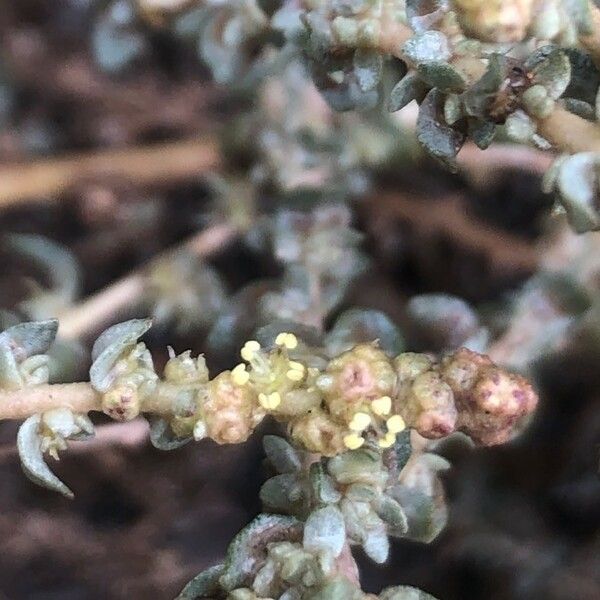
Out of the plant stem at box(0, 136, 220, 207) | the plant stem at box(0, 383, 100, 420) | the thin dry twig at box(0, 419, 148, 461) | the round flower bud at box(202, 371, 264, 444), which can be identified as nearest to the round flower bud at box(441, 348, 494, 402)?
the round flower bud at box(202, 371, 264, 444)

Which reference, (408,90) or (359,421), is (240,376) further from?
(408,90)

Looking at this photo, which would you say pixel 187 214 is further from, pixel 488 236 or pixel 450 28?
pixel 450 28

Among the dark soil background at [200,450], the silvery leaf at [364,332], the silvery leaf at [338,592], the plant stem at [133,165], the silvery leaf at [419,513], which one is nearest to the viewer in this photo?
the silvery leaf at [338,592]

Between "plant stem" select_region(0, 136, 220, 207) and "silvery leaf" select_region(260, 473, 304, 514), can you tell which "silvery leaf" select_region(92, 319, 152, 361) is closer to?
"silvery leaf" select_region(260, 473, 304, 514)

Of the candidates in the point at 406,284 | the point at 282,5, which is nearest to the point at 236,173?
the point at 406,284

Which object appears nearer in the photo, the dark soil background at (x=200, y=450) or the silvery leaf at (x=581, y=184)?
the silvery leaf at (x=581, y=184)

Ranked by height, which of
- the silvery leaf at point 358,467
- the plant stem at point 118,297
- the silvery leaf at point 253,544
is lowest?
the plant stem at point 118,297

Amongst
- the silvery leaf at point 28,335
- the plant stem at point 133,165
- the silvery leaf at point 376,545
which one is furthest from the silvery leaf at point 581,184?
the plant stem at point 133,165

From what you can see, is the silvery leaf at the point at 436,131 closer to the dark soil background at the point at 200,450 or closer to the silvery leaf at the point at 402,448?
the silvery leaf at the point at 402,448
